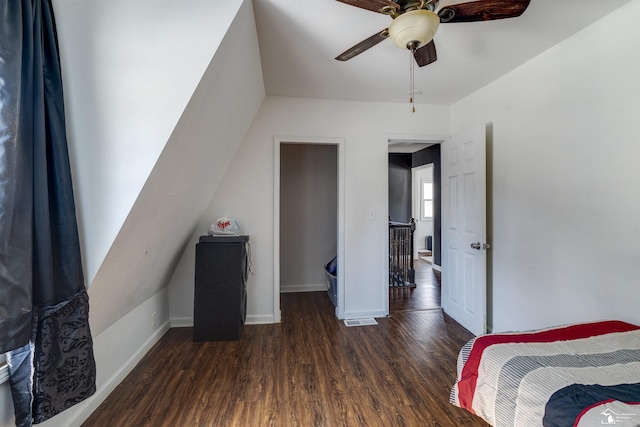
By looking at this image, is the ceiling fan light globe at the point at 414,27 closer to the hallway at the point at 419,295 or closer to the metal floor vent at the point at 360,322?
the metal floor vent at the point at 360,322

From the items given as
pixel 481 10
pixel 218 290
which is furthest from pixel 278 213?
pixel 481 10

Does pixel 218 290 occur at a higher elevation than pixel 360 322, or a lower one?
higher

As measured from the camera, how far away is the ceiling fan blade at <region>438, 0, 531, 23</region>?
1.25 meters

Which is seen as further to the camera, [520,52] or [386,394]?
[520,52]

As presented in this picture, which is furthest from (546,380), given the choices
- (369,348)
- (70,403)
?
(70,403)

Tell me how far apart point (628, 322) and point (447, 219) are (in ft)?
5.70

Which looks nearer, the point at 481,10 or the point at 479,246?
the point at 481,10

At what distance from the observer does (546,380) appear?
103 cm

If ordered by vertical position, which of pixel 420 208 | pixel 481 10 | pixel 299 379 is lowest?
pixel 299 379

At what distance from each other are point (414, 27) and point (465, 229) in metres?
2.20

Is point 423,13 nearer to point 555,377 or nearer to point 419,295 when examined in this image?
point 555,377

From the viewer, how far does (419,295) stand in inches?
157

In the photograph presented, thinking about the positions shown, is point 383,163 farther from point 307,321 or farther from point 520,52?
point 307,321

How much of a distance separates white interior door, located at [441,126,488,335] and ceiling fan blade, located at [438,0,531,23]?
1463 millimetres
